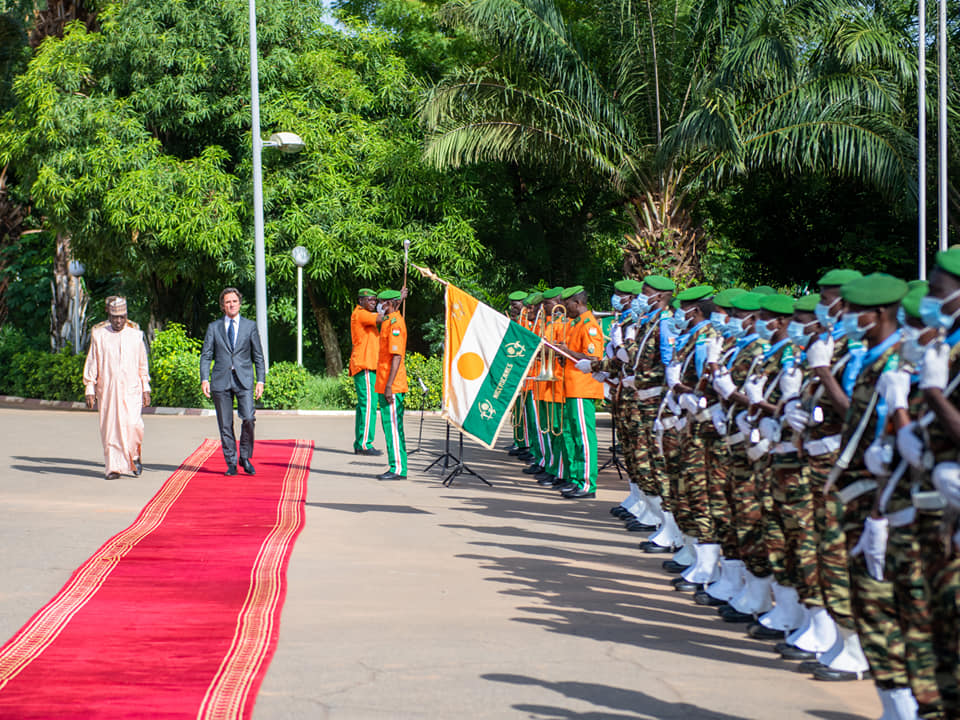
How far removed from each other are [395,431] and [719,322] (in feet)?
20.6

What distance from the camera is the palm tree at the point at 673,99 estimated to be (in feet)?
61.5

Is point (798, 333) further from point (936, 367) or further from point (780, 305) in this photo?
point (936, 367)

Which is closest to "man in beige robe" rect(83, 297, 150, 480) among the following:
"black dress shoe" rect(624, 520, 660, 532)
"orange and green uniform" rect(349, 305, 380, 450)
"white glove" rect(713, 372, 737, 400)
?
"orange and green uniform" rect(349, 305, 380, 450)

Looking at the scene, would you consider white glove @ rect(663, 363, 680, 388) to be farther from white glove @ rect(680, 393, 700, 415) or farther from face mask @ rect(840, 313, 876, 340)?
face mask @ rect(840, 313, 876, 340)

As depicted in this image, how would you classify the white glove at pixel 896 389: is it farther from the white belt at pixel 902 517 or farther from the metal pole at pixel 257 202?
the metal pole at pixel 257 202

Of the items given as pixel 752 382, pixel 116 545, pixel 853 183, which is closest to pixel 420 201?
pixel 853 183

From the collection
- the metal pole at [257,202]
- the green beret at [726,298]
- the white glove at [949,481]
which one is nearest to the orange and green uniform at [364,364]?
the metal pole at [257,202]

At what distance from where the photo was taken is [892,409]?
4.45m

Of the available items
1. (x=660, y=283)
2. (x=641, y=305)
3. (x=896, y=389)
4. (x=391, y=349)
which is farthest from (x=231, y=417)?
(x=896, y=389)

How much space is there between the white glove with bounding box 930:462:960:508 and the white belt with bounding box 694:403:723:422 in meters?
3.20

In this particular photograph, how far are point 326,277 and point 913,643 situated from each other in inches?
889

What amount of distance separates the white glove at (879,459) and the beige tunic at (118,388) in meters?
10.1

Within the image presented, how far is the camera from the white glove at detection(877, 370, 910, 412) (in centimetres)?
444

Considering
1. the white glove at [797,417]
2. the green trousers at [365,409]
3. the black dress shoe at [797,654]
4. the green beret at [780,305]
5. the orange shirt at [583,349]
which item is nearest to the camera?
the white glove at [797,417]
